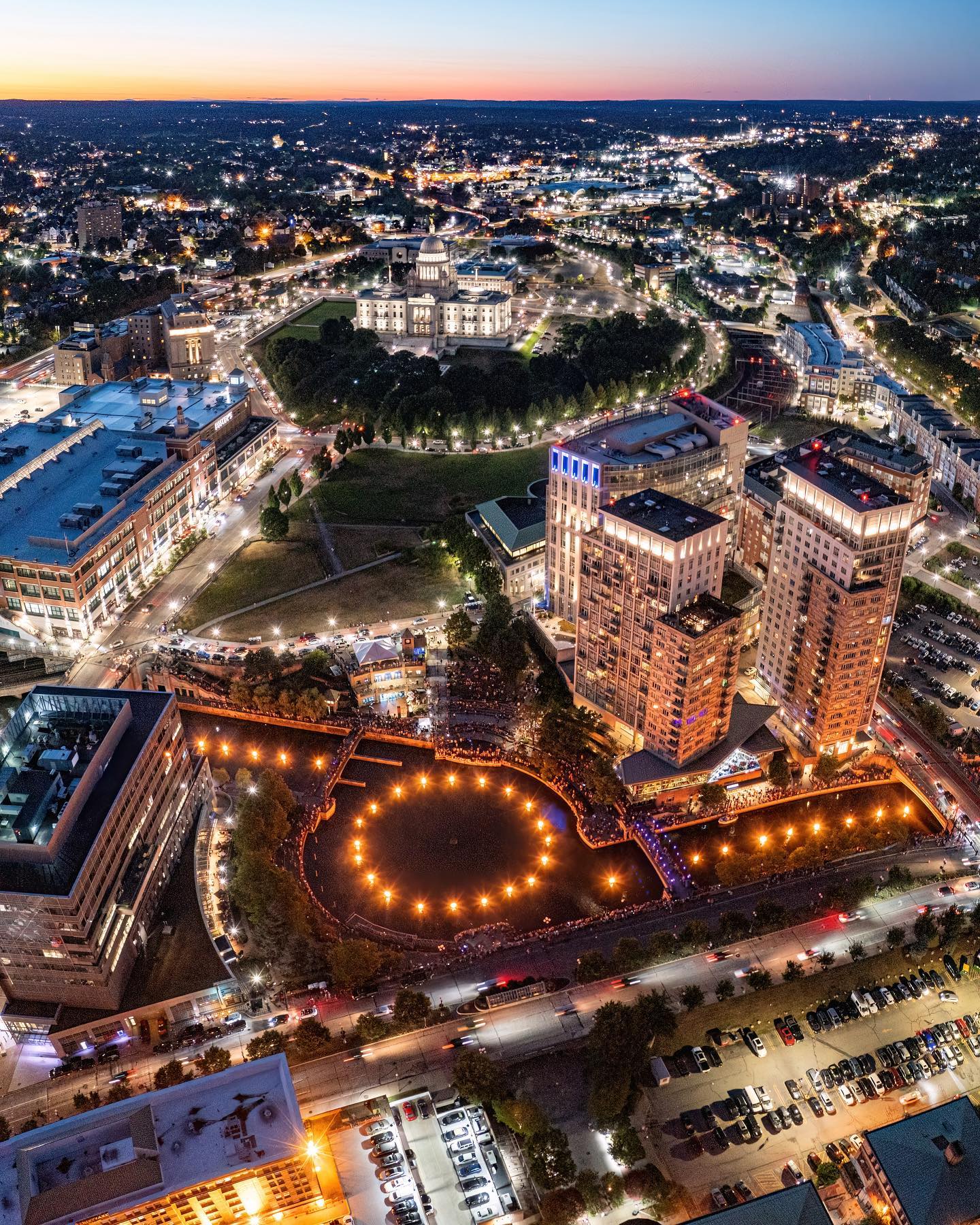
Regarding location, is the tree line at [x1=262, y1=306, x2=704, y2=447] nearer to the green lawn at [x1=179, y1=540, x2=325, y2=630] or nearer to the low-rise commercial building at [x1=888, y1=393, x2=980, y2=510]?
the green lawn at [x1=179, y1=540, x2=325, y2=630]

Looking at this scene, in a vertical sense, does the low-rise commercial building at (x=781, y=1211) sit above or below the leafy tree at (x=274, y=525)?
below

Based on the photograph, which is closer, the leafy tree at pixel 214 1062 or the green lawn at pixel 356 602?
the leafy tree at pixel 214 1062

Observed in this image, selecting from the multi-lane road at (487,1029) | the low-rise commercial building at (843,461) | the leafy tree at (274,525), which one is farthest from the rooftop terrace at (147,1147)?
the leafy tree at (274,525)

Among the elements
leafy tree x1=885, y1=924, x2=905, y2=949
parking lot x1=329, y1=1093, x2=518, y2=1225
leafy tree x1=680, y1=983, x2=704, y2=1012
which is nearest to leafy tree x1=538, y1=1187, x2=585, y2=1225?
parking lot x1=329, y1=1093, x2=518, y2=1225

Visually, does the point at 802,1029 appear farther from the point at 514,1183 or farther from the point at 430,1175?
the point at 430,1175

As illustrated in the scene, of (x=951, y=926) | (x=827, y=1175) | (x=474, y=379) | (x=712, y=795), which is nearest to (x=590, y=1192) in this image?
(x=827, y=1175)

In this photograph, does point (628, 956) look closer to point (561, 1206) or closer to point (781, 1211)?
point (561, 1206)

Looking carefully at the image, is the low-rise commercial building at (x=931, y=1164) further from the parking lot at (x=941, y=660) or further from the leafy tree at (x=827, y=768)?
the parking lot at (x=941, y=660)
